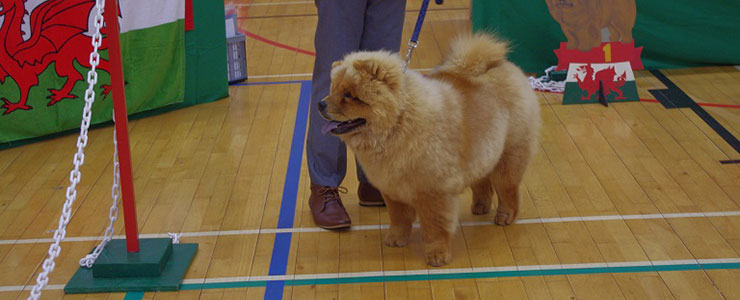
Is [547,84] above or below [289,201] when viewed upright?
above

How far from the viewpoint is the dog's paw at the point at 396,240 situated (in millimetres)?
3211

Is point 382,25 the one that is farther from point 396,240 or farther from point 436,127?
point 396,240

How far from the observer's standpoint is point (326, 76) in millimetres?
3250

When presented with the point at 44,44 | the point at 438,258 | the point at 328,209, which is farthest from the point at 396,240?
the point at 44,44

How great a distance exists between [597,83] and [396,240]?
95.4 inches

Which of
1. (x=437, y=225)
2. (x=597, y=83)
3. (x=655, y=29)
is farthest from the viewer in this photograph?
(x=655, y=29)

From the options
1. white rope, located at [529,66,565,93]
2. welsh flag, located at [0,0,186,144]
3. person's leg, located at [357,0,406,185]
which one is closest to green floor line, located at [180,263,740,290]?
person's leg, located at [357,0,406,185]

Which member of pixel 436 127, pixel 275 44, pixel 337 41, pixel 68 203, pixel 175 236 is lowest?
pixel 175 236

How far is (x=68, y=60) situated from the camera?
4.41 meters

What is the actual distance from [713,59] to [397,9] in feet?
10.9

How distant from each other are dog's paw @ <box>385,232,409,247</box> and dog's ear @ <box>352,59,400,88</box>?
82 centimetres

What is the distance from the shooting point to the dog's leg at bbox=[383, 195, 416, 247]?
315 cm

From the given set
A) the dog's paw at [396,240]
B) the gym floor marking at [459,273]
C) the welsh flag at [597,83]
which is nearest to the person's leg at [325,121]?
the dog's paw at [396,240]

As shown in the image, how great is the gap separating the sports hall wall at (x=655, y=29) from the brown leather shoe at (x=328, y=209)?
2429 millimetres
